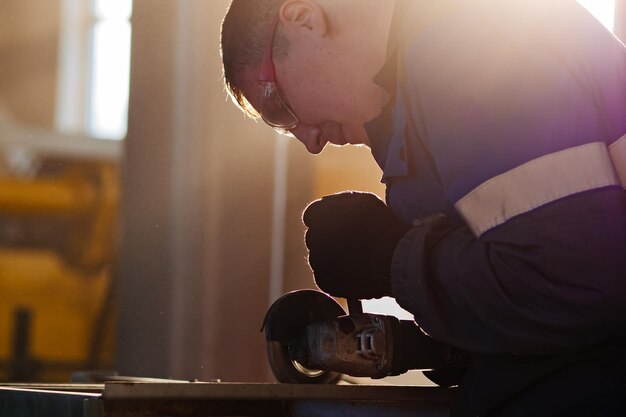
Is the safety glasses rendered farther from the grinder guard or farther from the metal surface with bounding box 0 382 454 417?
the metal surface with bounding box 0 382 454 417

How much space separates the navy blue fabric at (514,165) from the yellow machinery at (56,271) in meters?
1.32

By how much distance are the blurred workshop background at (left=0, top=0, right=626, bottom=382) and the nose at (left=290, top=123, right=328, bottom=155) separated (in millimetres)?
973

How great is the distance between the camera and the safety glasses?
4.41 ft

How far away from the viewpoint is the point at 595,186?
99cm

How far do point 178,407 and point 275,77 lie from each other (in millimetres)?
448

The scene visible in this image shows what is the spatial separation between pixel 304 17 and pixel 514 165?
15.4 inches

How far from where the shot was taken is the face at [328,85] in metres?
1.27

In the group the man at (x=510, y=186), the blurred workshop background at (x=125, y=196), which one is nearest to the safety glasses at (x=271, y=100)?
the man at (x=510, y=186)

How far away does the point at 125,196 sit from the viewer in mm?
2361

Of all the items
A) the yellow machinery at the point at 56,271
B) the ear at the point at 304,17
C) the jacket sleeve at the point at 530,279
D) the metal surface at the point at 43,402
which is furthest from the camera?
the yellow machinery at the point at 56,271

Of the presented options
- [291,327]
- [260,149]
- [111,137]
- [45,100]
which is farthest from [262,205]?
[291,327]

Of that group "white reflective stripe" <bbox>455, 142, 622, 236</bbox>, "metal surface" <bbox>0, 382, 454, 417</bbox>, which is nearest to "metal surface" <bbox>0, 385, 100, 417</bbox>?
"metal surface" <bbox>0, 382, 454, 417</bbox>

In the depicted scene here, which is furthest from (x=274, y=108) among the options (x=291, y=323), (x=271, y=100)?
(x=291, y=323)

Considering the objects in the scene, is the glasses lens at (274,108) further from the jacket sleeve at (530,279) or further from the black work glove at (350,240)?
the jacket sleeve at (530,279)
